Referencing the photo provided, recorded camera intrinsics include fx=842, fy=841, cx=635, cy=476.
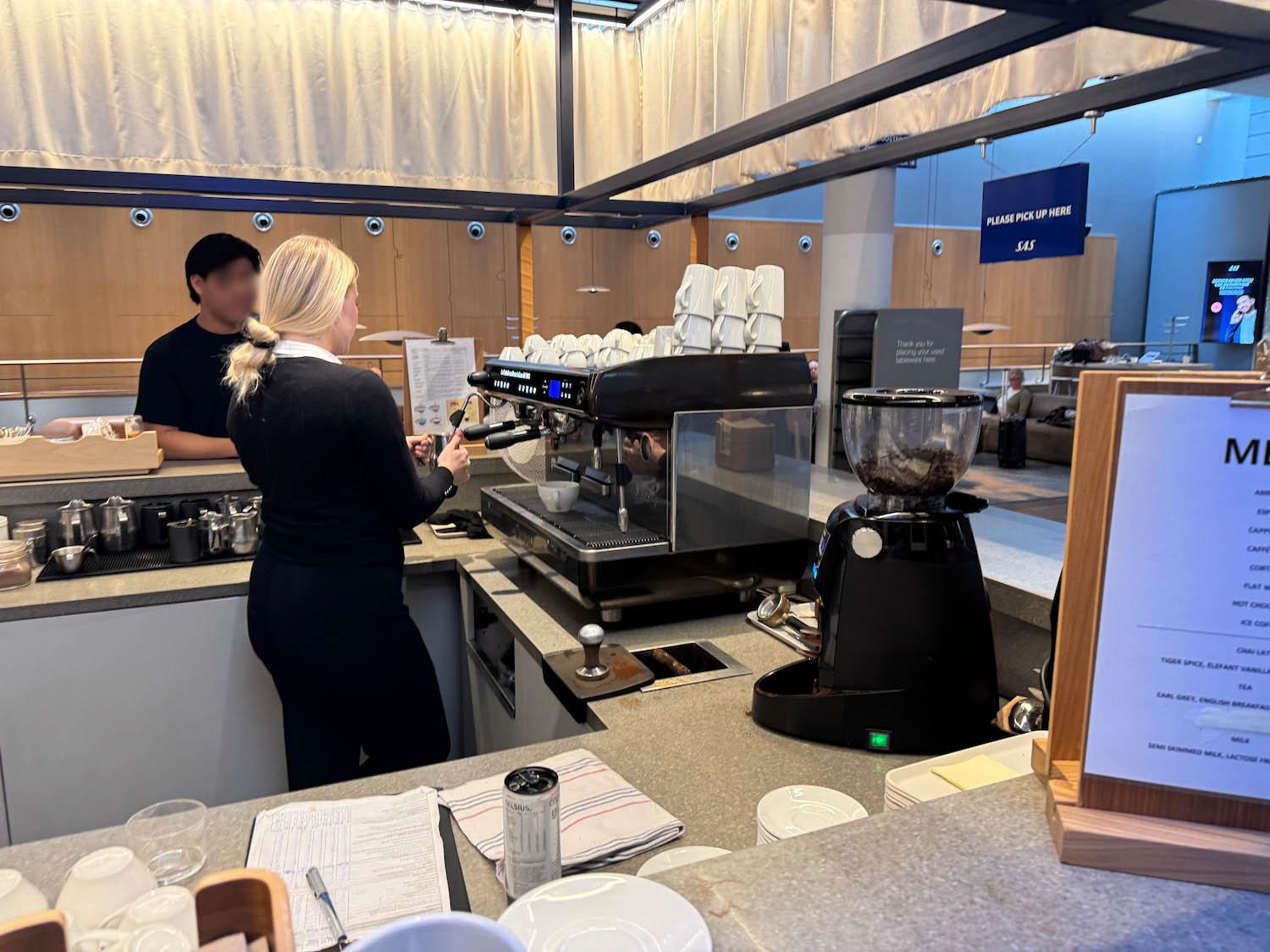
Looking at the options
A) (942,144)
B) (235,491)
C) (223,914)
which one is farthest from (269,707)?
(942,144)

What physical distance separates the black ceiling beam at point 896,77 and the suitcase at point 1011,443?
12.5ft

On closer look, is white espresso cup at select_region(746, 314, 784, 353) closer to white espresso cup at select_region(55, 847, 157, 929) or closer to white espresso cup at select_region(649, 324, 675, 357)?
white espresso cup at select_region(649, 324, 675, 357)

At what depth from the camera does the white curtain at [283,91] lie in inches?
106

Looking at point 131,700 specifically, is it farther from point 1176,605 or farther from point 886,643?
point 1176,605

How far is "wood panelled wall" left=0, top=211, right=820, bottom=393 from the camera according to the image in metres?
7.32

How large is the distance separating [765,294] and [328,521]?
41.4 inches

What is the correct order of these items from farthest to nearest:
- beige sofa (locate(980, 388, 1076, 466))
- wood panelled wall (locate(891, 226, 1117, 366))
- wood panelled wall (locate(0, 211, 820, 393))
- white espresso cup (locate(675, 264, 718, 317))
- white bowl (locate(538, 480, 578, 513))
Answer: wood panelled wall (locate(891, 226, 1117, 366)), wood panelled wall (locate(0, 211, 820, 393)), beige sofa (locate(980, 388, 1076, 466)), white bowl (locate(538, 480, 578, 513)), white espresso cup (locate(675, 264, 718, 317))

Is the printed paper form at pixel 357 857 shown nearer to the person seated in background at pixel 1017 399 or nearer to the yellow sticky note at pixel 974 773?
the yellow sticky note at pixel 974 773

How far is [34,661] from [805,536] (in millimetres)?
1837

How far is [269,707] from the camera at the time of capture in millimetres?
2229

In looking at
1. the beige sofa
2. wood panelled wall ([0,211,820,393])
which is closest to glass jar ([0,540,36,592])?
wood panelled wall ([0,211,820,393])

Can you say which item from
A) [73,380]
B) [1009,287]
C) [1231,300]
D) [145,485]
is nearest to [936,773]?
[145,485]

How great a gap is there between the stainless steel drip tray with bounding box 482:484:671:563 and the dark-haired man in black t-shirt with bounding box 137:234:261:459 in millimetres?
1103

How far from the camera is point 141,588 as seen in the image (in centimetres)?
210
